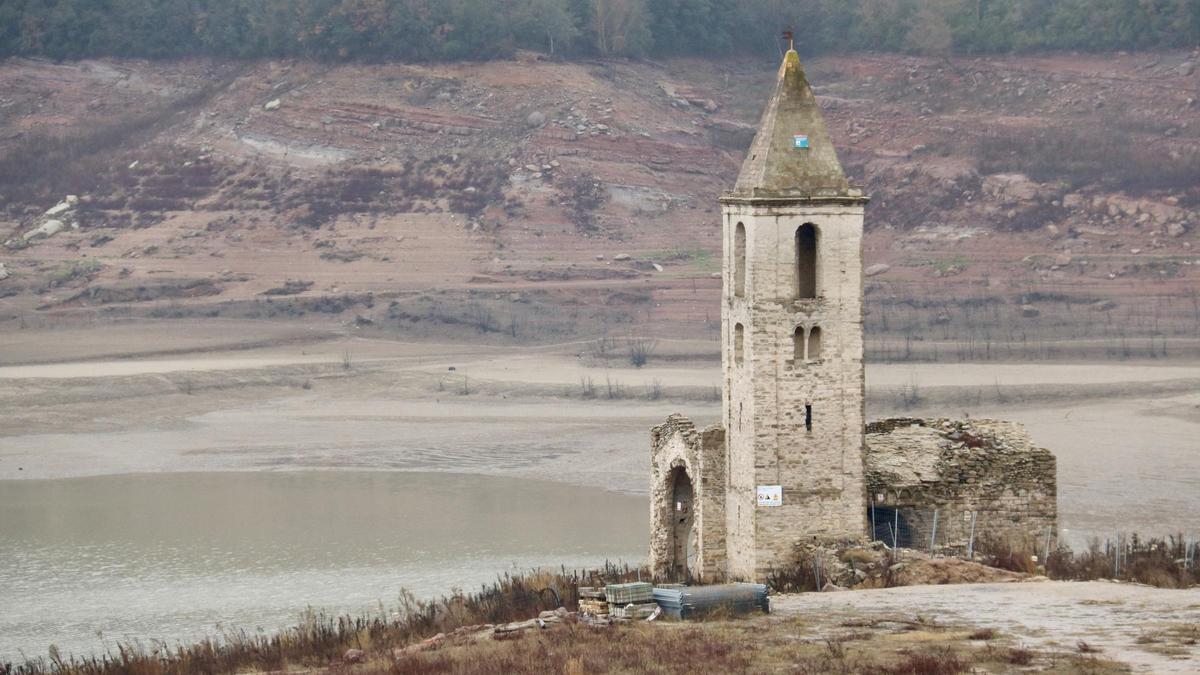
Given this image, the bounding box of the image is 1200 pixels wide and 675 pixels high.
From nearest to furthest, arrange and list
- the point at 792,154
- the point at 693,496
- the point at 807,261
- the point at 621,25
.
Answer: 1. the point at 792,154
2. the point at 807,261
3. the point at 693,496
4. the point at 621,25

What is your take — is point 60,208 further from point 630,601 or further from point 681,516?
point 630,601

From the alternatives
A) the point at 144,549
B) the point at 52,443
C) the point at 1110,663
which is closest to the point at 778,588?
the point at 1110,663

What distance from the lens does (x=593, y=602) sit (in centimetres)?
2623

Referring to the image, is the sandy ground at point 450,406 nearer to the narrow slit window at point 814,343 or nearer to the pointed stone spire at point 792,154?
the narrow slit window at point 814,343

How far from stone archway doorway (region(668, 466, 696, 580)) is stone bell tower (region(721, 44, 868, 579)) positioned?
202 centimetres

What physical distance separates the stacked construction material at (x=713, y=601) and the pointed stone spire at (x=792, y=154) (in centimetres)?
528

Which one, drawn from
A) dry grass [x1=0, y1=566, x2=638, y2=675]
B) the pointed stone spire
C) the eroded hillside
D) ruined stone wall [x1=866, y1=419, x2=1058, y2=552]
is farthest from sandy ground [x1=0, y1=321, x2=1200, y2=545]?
Answer: dry grass [x1=0, y1=566, x2=638, y2=675]

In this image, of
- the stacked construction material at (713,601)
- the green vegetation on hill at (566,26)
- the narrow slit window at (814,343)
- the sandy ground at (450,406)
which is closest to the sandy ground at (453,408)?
the sandy ground at (450,406)

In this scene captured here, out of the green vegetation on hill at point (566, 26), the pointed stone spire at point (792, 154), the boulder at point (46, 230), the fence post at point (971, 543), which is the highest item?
the green vegetation on hill at point (566, 26)

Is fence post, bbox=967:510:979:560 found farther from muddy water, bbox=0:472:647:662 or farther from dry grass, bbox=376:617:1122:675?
muddy water, bbox=0:472:647:662

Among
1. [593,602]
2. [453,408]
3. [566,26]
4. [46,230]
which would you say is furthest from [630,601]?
[566,26]

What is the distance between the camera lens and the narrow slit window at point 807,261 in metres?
29.4

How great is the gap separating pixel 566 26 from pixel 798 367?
59698 millimetres

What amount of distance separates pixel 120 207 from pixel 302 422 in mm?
25876
